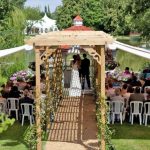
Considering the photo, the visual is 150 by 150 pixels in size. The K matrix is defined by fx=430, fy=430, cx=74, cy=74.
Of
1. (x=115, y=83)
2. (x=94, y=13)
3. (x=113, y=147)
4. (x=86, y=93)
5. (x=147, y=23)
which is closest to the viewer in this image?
(x=113, y=147)

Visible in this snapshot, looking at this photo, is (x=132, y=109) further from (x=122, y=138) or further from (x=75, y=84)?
(x=75, y=84)

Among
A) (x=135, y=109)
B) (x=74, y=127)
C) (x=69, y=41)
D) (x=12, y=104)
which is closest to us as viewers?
(x=69, y=41)

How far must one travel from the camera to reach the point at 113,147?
10555 millimetres

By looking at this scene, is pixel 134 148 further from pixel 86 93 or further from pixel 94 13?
pixel 94 13

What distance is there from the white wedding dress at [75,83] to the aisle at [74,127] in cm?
36

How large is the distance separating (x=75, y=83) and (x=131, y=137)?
6.55 metres

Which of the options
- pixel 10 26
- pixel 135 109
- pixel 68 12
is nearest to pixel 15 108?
pixel 135 109

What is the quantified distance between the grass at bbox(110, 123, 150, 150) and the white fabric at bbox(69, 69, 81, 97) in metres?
4.93

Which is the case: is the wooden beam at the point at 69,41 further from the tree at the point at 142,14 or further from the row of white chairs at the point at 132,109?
the tree at the point at 142,14

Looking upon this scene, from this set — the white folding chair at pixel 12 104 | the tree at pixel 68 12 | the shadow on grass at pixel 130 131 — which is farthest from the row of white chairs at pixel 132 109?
the tree at pixel 68 12

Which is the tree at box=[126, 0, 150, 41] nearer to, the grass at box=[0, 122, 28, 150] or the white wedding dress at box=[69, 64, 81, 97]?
the white wedding dress at box=[69, 64, 81, 97]

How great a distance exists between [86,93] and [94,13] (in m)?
75.1

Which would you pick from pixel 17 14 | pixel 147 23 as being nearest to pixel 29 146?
pixel 147 23

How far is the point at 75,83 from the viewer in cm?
1853
